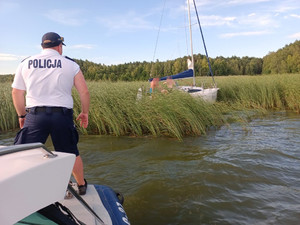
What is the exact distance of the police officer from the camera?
2.70 m

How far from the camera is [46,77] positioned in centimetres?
270

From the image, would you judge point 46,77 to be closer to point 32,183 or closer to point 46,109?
point 46,109

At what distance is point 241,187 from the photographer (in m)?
3.92

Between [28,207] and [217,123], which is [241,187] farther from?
[217,123]

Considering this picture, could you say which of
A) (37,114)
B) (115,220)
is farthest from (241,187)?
(37,114)

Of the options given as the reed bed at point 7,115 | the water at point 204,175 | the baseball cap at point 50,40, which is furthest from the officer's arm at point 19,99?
the reed bed at point 7,115

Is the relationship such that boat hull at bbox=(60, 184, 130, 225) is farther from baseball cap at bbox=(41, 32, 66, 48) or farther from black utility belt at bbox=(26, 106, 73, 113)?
baseball cap at bbox=(41, 32, 66, 48)

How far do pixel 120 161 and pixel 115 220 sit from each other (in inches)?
123

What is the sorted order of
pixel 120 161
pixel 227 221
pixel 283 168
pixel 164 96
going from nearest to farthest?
1. pixel 227 221
2. pixel 283 168
3. pixel 120 161
4. pixel 164 96

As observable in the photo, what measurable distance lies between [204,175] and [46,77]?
121 inches

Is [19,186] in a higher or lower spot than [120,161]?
higher

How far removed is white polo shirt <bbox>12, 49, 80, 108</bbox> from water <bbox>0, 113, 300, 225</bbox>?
1818 millimetres

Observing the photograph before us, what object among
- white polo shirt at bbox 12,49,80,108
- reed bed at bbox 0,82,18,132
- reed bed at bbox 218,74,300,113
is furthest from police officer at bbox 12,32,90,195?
reed bed at bbox 218,74,300,113

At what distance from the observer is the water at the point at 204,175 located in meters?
3.25
